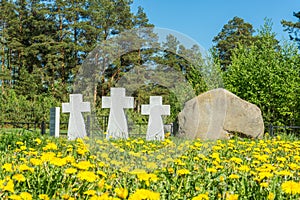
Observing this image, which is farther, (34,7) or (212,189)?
(34,7)

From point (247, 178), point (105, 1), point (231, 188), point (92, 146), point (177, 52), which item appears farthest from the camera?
point (105, 1)

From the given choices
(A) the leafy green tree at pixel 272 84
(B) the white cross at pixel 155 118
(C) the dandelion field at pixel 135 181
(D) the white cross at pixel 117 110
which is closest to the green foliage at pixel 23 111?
(A) the leafy green tree at pixel 272 84

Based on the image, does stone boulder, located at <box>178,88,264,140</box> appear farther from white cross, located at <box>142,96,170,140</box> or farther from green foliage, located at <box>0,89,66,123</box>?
green foliage, located at <box>0,89,66,123</box>

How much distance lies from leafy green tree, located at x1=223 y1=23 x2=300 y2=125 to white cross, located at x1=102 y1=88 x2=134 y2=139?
29.8 feet

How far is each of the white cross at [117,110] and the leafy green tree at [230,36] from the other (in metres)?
34.1

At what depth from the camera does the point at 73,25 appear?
1294 inches

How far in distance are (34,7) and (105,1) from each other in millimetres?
9920

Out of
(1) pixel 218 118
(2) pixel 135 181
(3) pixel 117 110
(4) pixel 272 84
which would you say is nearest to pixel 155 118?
(3) pixel 117 110

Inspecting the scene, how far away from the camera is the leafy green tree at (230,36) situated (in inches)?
1709

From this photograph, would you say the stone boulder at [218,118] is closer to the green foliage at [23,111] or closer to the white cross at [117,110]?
the white cross at [117,110]

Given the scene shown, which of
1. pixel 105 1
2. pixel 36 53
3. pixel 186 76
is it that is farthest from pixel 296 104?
pixel 36 53

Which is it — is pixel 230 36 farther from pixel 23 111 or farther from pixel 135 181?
pixel 135 181

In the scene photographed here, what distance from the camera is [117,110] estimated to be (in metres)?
10.2

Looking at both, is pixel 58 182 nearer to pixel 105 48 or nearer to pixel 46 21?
pixel 105 48
